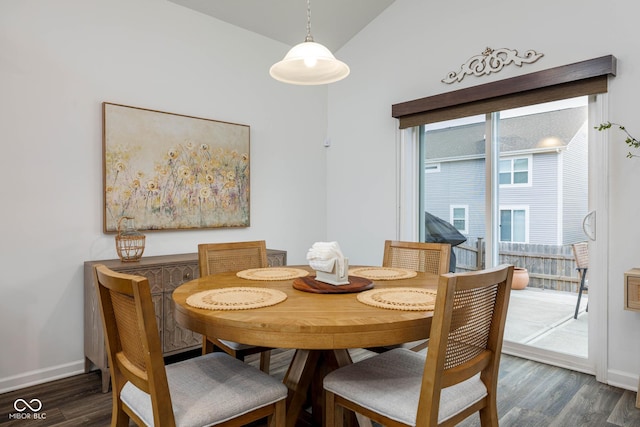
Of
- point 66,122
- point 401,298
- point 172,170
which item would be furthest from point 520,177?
point 66,122

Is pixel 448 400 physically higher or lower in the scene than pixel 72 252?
lower

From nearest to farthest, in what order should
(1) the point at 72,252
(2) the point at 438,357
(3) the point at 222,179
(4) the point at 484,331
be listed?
1. (2) the point at 438,357
2. (4) the point at 484,331
3. (1) the point at 72,252
4. (3) the point at 222,179

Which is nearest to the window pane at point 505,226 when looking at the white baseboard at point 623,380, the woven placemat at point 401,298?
the white baseboard at point 623,380

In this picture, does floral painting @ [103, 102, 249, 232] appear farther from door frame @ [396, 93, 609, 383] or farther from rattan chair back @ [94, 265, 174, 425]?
door frame @ [396, 93, 609, 383]

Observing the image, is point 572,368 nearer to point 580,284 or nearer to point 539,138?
point 580,284

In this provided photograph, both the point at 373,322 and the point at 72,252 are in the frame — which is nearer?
the point at 373,322

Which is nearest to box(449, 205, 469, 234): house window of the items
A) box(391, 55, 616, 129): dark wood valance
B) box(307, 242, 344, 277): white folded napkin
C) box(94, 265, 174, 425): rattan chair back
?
box(391, 55, 616, 129): dark wood valance

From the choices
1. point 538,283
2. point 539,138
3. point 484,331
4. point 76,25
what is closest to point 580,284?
point 538,283

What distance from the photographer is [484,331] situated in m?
1.42

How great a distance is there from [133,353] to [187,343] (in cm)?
161

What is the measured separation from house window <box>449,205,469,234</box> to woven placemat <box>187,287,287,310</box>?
2272 millimetres

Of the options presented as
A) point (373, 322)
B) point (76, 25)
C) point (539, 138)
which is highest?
point (76, 25)

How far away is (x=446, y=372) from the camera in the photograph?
1.23 meters

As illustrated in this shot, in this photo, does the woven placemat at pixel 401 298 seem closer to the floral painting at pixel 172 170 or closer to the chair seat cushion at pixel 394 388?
the chair seat cushion at pixel 394 388
